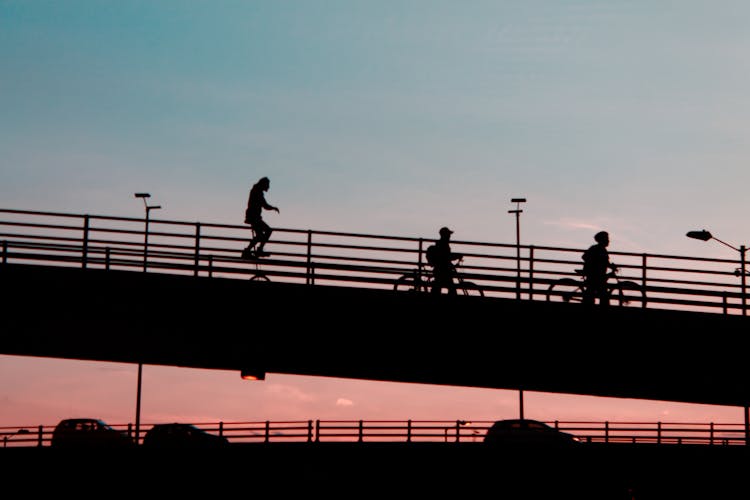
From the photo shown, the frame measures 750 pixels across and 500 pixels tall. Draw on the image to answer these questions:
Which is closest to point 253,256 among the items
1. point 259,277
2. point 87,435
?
point 259,277

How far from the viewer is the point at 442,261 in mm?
25922

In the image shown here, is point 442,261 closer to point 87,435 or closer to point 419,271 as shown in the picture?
point 419,271

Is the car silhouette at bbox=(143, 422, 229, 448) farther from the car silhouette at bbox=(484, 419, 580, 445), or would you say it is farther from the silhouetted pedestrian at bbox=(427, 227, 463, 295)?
the silhouetted pedestrian at bbox=(427, 227, 463, 295)

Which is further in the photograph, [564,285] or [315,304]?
[564,285]

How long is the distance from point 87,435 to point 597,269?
48.6 ft

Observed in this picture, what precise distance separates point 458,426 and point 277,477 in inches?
290

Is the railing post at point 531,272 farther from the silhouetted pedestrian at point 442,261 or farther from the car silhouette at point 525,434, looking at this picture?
the car silhouette at point 525,434

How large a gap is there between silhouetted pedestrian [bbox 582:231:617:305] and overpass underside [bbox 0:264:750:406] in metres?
0.99

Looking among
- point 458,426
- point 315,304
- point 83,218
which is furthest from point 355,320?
point 458,426

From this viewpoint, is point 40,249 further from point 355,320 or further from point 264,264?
point 355,320

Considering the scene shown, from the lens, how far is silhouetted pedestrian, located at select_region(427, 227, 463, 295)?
1005 inches

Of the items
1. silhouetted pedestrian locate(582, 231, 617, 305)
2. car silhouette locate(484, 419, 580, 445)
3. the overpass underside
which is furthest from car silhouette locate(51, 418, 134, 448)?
silhouetted pedestrian locate(582, 231, 617, 305)

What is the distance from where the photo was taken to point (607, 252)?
2652 centimetres

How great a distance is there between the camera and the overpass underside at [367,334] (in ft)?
78.0
